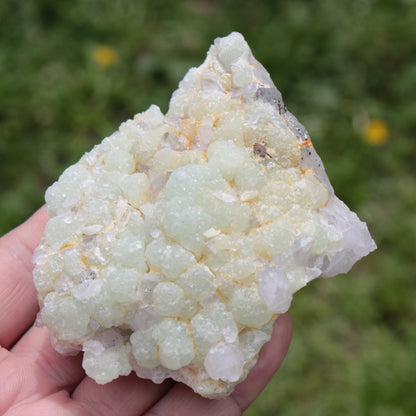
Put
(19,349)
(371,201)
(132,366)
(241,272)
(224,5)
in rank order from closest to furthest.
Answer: (241,272)
(132,366)
(19,349)
(371,201)
(224,5)

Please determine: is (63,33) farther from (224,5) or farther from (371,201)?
(371,201)

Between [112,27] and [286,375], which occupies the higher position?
[112,27]

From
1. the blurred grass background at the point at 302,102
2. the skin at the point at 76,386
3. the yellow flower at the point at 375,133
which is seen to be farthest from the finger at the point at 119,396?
the yellow flower at the point at 375,133

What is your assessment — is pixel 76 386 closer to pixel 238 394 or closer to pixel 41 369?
pixel 41 369

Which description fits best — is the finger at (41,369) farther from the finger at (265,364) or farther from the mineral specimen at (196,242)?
the finger at (265,364)

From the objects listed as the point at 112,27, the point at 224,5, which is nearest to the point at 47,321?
the point at 112,27

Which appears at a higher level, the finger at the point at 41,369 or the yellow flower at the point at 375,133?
the finger at the point at 41,369
